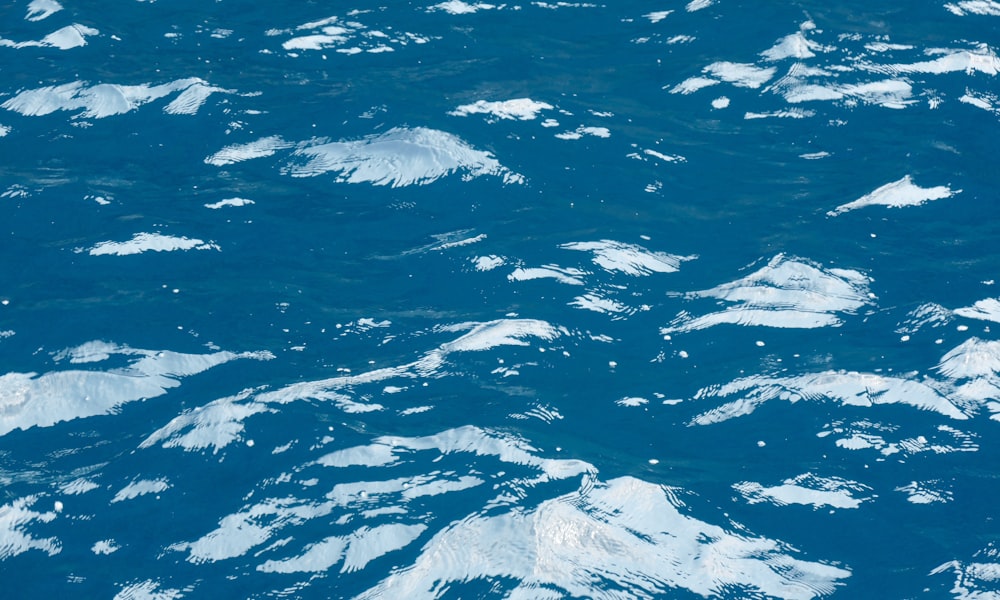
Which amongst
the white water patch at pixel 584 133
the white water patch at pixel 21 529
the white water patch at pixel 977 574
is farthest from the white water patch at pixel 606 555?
the white water patch at pixel 584 133

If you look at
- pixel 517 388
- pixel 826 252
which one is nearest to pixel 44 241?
pixel 517 388

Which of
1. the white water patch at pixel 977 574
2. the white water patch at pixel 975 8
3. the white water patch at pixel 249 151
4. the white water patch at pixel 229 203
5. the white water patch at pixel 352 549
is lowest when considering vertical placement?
the white water patch at pixel 977 574

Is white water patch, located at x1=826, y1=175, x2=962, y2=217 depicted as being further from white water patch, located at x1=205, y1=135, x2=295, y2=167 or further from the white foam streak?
white water patch, located at x1=205, y1=135, x2=295, y2=167

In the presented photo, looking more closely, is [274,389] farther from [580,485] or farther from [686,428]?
[686,428]

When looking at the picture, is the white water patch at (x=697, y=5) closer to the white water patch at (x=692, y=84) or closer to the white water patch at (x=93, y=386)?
the white water patch at (x=692, y=84)

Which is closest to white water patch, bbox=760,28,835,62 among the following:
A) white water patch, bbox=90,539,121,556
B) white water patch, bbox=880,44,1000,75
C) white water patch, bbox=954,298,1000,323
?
white water patch, bbox=880,44,1000,75

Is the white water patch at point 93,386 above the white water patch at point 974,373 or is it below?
above
